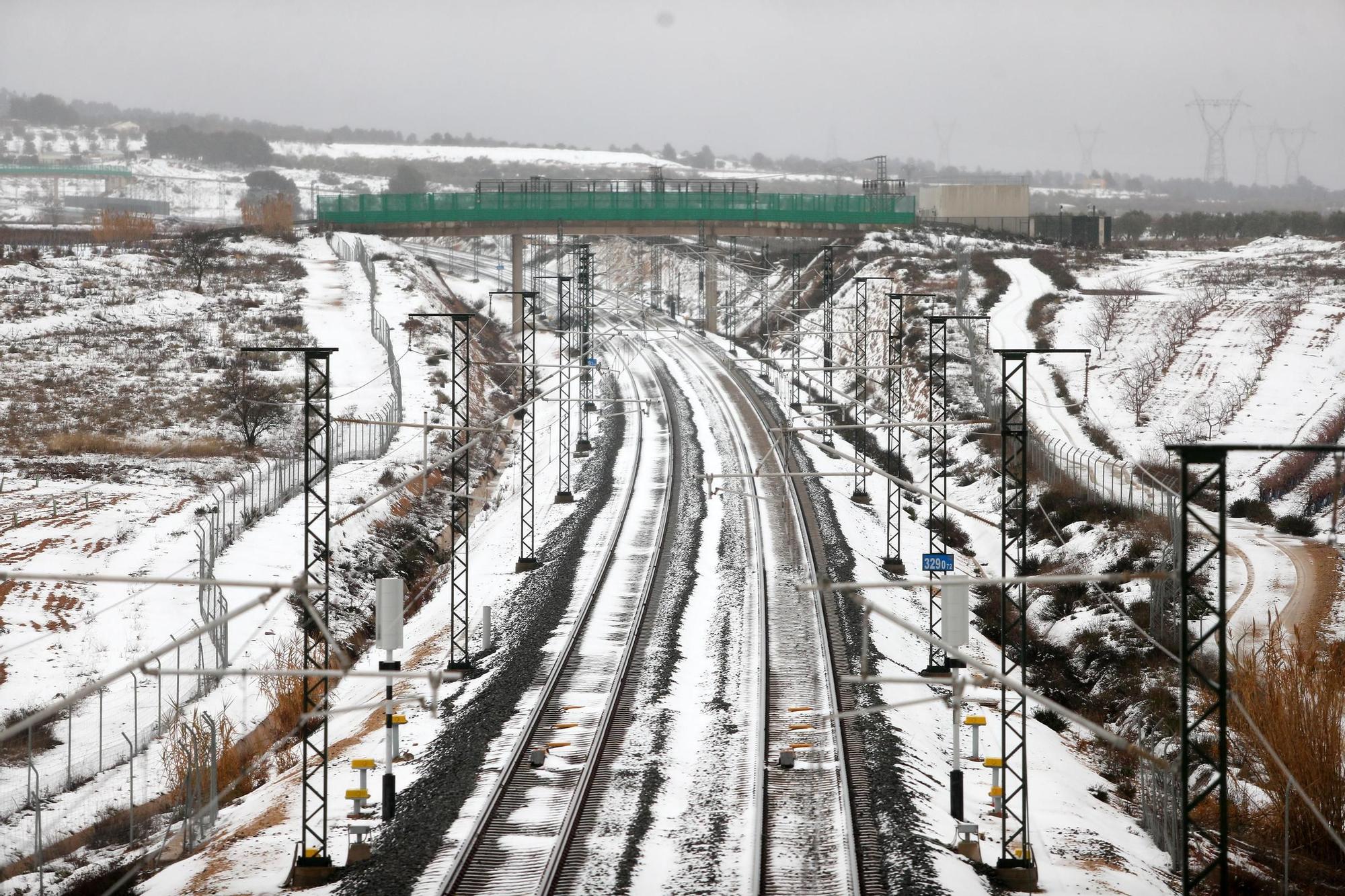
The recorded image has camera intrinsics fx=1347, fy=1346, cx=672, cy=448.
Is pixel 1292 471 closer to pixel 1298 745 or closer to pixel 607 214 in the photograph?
pixel 1298 745

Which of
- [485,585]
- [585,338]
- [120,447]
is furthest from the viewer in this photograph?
[585,338]

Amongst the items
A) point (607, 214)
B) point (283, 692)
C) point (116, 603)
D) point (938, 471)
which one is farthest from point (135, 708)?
point (607, 214)

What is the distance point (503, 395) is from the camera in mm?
68312

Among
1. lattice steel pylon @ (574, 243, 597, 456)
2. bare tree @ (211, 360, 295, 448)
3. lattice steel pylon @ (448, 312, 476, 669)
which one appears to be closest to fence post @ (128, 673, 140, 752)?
lattice steel pylon @ (448, 312, 476, 669)

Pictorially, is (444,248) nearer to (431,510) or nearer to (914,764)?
(431,510)

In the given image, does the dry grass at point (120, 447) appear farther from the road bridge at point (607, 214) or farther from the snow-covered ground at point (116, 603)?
the road bridge at point (607, 214)

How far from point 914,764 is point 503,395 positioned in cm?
4641

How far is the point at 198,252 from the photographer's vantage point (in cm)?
9356

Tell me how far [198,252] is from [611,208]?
30948 mm

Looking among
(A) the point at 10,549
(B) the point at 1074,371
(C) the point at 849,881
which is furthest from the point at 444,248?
(C) the point at 849,881

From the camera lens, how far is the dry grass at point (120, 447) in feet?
161

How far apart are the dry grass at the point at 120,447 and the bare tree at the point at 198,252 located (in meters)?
33.2

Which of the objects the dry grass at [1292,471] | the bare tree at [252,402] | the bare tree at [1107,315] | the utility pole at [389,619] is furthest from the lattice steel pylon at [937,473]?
the bare tree at [252,402]

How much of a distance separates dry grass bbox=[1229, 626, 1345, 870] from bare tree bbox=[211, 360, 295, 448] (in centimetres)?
3926
